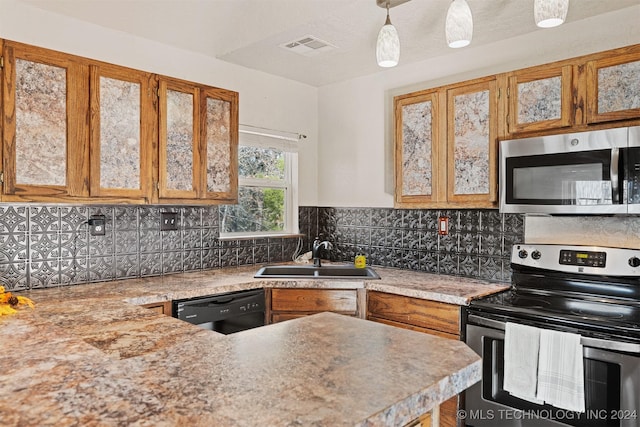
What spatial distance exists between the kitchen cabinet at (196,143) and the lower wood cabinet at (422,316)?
1.19 meters

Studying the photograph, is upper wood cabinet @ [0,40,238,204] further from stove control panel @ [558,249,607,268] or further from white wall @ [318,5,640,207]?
stove control panel @ [558,249,607,268]

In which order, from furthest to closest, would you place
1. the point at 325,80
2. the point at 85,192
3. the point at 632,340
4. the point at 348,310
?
the point at 325,80 < the point at 348,310 < the point at 85,192 < the point at 632,340

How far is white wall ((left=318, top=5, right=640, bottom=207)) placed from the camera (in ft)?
8.20

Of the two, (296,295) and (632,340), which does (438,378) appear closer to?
(632,340)

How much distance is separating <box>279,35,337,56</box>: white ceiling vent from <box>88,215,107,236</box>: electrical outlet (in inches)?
63.8

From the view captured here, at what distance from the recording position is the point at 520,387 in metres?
2.07

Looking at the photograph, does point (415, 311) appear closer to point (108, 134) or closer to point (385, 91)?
point (385, 91)

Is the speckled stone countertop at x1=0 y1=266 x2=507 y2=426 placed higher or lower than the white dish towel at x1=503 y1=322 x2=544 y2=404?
higher

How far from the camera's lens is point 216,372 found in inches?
43.6

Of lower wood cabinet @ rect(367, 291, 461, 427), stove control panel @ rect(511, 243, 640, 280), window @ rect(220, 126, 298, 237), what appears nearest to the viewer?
stove control panel @ rect(511, 243, 640, 280)

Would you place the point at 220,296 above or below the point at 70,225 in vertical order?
below

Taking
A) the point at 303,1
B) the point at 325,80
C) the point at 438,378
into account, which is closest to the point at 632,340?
the point at 438,378

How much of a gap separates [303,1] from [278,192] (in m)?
1.70

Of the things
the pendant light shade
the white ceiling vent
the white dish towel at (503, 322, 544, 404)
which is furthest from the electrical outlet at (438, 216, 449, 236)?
the pendant light shade
